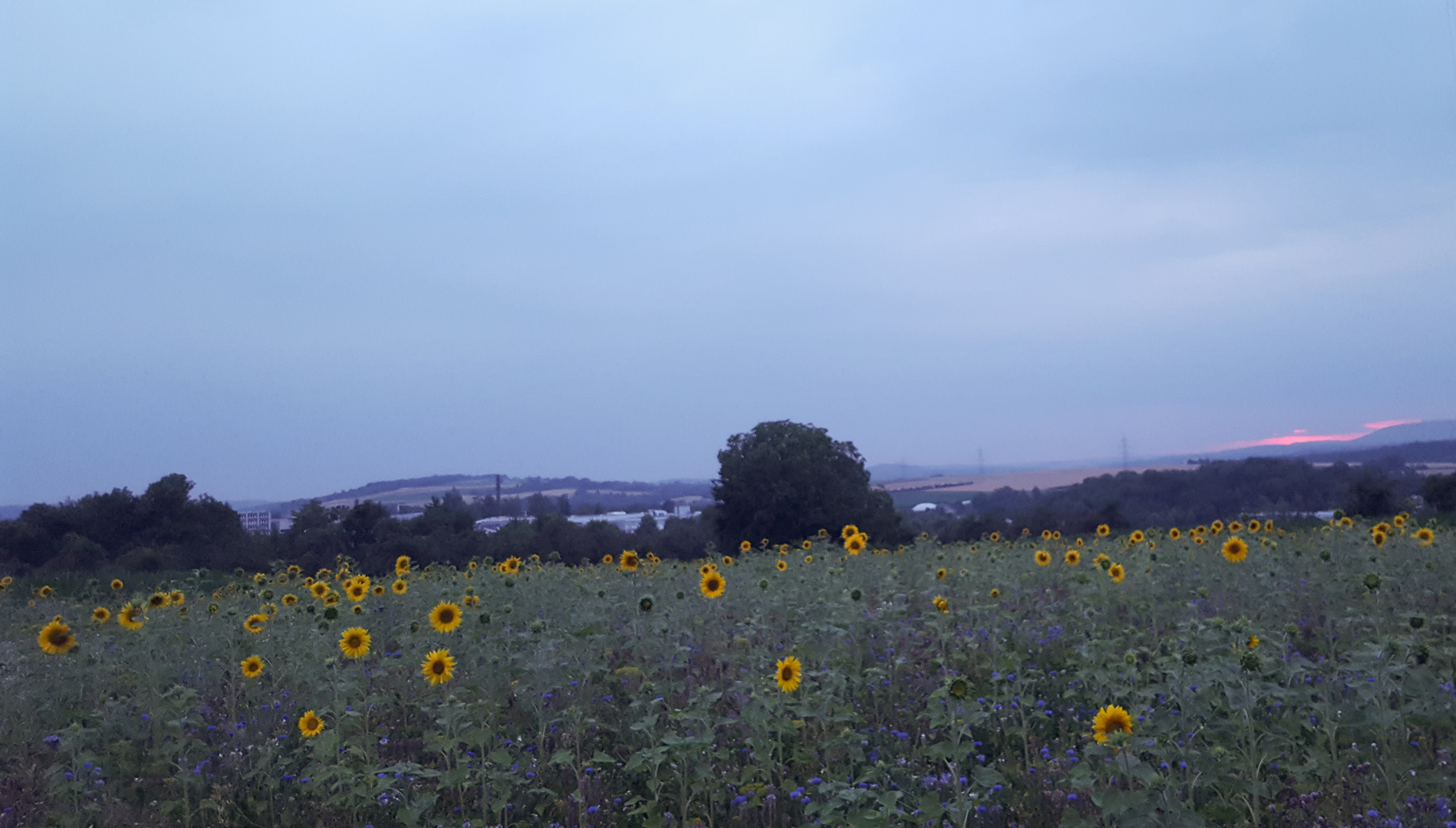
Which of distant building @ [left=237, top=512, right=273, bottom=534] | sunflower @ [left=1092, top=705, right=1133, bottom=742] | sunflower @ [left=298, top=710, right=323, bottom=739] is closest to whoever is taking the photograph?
sunflower @ [left=1092, top=705, right=1133, bottom=742]

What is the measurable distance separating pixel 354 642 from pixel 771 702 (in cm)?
297

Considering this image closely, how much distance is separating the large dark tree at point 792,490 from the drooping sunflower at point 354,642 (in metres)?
26.3

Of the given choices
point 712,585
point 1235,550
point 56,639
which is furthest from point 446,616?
point 1235,550

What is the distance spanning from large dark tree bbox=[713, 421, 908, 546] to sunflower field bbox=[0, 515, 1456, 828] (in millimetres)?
23309

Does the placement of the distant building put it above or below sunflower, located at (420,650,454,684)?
above

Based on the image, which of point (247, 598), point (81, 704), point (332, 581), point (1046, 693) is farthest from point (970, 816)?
point (332, 581)

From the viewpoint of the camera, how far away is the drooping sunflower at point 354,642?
5.23m

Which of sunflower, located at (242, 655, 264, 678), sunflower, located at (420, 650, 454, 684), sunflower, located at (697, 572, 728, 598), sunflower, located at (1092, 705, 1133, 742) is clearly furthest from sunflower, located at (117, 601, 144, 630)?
sunflower, located at (1092, 705, 1133, 742)

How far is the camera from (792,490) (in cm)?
3170

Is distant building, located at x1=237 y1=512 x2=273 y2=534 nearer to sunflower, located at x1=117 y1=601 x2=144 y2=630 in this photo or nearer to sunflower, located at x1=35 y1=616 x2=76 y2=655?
sunflower, located at x1=117 y1=601 x2=144 y2=630

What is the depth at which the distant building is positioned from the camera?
2712cm

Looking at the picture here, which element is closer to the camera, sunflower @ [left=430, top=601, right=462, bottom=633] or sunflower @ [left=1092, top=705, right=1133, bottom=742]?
sunflower @ [left=1092, top=705, right=1133, bottom=742]

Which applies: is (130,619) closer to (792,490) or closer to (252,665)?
(252,665)

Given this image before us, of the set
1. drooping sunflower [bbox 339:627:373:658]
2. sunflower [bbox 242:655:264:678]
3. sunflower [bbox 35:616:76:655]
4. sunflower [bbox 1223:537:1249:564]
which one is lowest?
sunflower [bbox 1223:537:1249:564]
